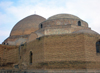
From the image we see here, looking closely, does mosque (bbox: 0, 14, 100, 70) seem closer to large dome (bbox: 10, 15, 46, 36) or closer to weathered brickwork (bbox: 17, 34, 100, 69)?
weathered brickwork (bbox: 17, 34, 100, 69)

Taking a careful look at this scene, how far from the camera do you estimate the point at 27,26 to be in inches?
826

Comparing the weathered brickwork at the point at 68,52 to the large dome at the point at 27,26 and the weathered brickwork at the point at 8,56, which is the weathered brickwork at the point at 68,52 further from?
the large dome at the point at 27,26

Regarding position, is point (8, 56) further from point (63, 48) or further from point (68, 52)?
point (68, 52)

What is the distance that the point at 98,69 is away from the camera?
35.7 ft

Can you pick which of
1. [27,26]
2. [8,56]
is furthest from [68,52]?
[27,26]

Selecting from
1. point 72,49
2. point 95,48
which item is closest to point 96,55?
point 95,48

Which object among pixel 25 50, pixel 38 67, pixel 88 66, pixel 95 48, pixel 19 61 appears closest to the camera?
pixel 88 66

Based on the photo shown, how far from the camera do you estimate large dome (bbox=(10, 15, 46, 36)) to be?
812 inches

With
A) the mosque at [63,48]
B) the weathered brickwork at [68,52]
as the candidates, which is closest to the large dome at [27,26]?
the mosque at [63,48]

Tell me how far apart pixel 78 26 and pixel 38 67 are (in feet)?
18.6

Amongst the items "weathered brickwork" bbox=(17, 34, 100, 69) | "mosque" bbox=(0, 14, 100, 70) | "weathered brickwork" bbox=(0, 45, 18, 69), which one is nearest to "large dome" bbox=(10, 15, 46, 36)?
"weathered brickwork" bbox=(0, 45, 18, 69)

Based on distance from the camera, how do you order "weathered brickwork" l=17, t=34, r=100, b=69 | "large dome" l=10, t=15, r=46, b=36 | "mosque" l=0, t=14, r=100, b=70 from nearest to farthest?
"weathered brickwork" l=17, t=34, r=100, b=69
"mosque" l=0, t=14, r=100, b=70
"large dome" l=10, t=15, r=46, b=36

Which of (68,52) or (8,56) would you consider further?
(8,56)

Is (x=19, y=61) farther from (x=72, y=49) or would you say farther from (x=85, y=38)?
(x=85, y=38)
